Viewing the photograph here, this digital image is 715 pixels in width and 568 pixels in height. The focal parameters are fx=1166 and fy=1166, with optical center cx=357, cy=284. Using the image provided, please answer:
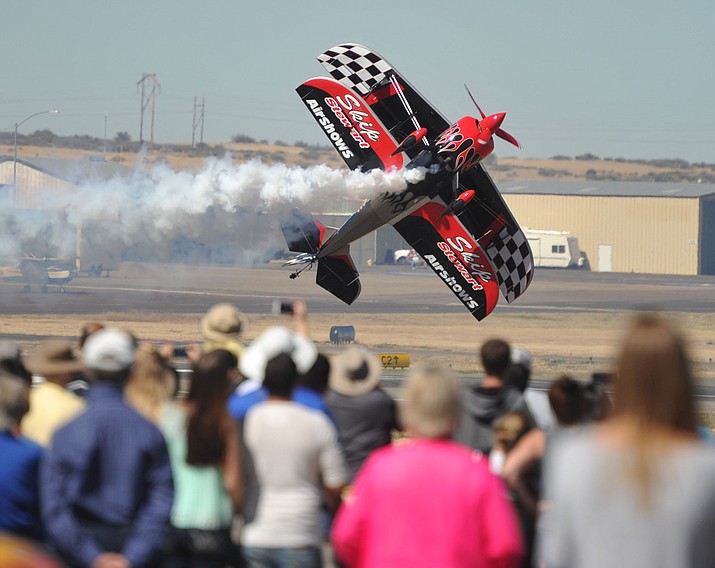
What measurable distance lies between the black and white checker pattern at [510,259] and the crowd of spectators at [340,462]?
16.2 metres

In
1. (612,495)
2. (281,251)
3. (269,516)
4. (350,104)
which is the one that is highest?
(350,104)

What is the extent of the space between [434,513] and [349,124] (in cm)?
1983

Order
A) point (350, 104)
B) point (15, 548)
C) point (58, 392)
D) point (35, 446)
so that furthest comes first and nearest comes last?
point (350, 104) → point (58, 392) → point (35, 446) → point (15, 548)

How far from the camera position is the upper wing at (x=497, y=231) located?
2347 centimetres

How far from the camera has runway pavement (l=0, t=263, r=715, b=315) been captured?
175 feet

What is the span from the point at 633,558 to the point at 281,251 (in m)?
27.7

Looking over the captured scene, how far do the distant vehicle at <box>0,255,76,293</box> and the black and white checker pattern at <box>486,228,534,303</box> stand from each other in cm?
3306

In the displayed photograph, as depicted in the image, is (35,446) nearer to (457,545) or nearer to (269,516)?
(269,516)

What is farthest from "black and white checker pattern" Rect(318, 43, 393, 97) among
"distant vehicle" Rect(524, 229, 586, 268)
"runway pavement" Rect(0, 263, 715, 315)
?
"distant vehicle" Rect(524, 229, 586, 268)

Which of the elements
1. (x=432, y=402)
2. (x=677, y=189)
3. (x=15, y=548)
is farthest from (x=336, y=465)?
(x=677, y=189)

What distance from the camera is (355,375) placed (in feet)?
24.2

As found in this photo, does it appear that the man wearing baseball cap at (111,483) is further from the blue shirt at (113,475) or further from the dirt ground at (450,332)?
the dirt ground at (450,332)

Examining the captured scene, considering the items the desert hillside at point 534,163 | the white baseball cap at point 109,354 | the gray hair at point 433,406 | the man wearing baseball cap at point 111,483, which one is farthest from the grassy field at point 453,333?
the desert hillside at point 534,163

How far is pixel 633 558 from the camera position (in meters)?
3.75
